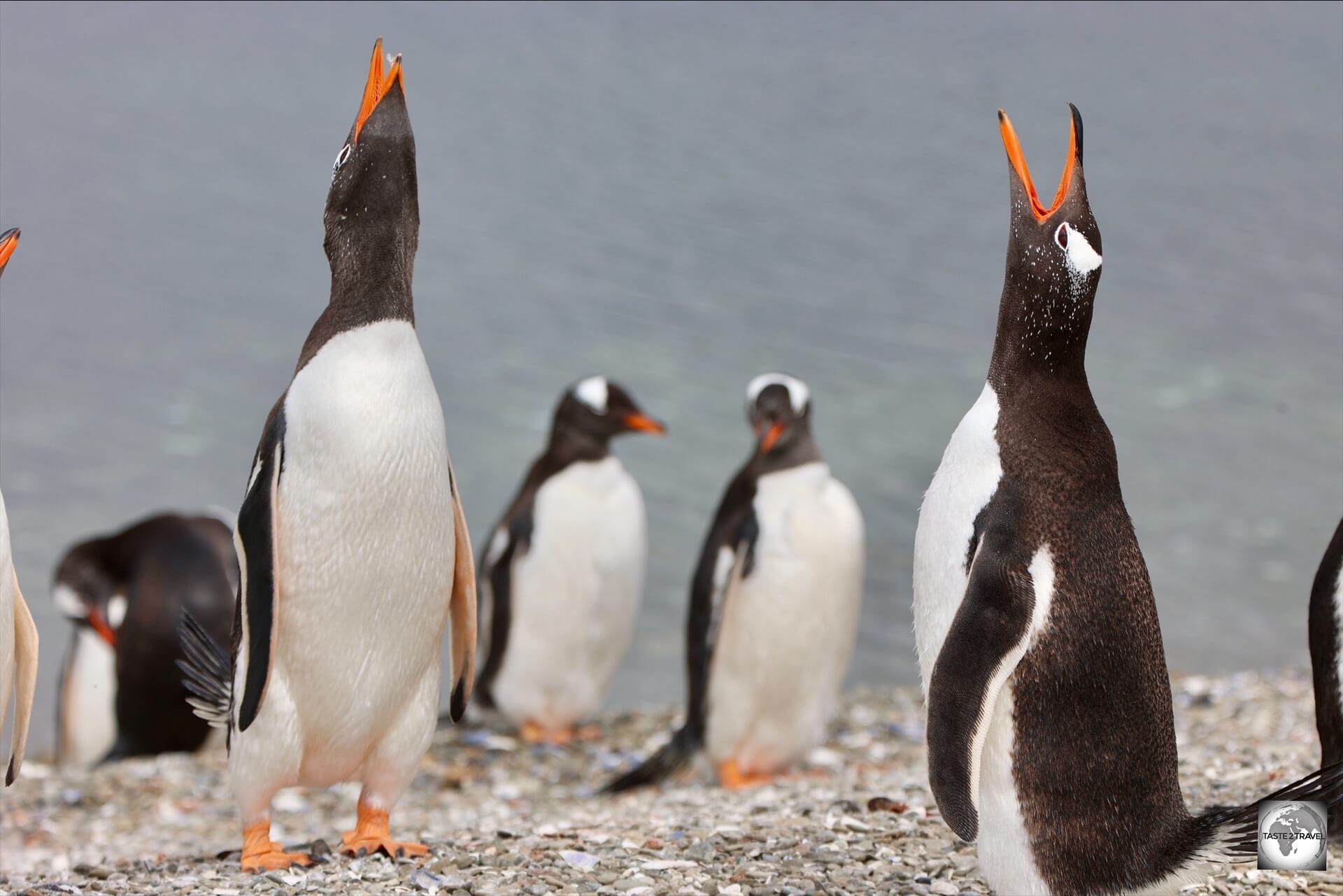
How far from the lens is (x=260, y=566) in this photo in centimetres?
314

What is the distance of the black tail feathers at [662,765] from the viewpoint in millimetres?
5465

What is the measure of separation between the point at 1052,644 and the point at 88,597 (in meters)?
4.93

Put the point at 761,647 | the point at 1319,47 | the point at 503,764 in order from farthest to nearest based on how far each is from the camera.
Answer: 1. the point at 503,764
2. the point at 761,647
3. the point at 1319,47

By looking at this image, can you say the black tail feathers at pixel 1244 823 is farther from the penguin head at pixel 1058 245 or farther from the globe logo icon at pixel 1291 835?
the penguin head at pixel 1058 245

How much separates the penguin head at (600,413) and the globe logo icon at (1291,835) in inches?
170

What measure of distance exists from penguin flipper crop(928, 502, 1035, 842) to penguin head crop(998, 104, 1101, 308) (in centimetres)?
52

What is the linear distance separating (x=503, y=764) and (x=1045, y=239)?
415 centimetres

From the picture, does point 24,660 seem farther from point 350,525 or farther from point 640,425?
point 640,425

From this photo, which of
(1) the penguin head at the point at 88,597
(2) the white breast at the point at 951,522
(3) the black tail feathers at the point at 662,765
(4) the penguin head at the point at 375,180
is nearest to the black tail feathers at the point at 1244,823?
(2) the white breast at the point at 951,522


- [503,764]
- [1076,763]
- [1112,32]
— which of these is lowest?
[503,764]

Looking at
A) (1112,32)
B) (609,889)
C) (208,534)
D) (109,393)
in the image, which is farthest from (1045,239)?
(109,393)

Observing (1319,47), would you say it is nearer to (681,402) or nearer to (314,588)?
(314,588)

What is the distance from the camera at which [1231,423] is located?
1177 centimetres

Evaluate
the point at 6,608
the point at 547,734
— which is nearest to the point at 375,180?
the point at 6,608
